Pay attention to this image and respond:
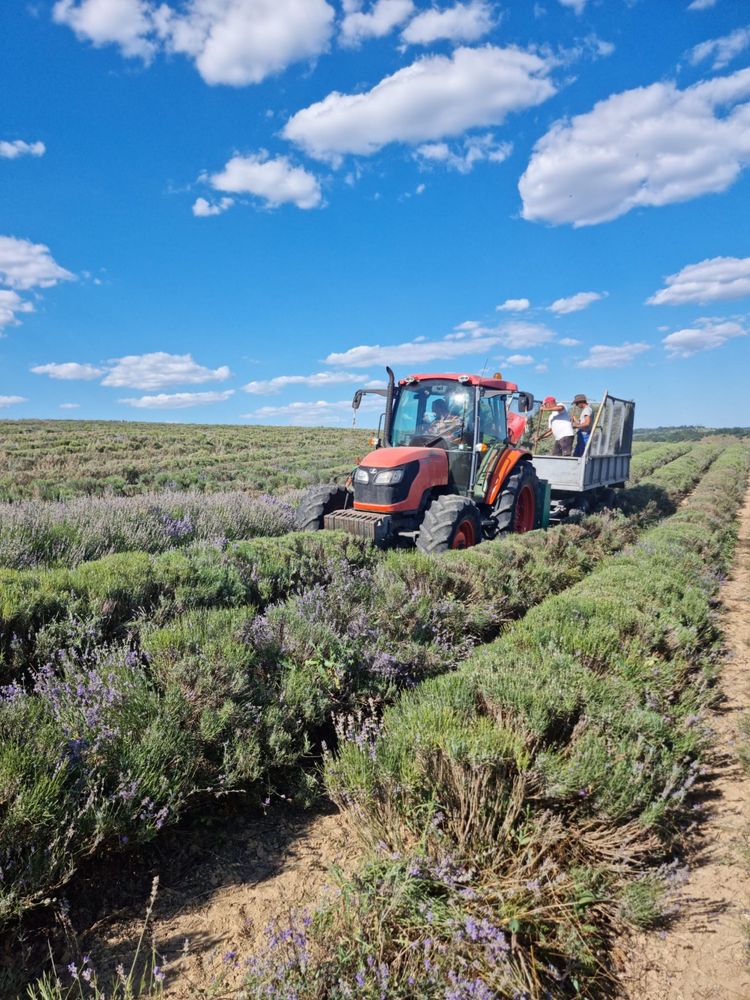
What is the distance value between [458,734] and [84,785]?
6.17ft

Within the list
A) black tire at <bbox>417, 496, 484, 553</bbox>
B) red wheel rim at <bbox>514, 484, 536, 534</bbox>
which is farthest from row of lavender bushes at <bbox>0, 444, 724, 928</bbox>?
red wheel rim at <bbox>514, 484, 536, 534</bbox>

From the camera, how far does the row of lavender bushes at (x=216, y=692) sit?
264cm

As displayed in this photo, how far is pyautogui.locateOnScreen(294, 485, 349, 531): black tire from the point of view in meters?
8.30

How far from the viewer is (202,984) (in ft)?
7.36

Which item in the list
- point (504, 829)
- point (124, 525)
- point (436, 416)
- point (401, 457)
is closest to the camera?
point (504, 829)

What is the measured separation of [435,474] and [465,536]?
3.21 ft

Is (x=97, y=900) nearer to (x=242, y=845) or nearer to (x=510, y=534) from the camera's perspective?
(x=242, y=845)

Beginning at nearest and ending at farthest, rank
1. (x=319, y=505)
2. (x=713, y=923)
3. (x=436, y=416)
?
(x=713, y=923) → (x=319, y=505) → (x=436, y=416)

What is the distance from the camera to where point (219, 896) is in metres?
2.74

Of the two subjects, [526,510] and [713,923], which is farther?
[526,510]

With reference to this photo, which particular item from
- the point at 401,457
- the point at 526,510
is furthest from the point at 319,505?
the point at 526,510

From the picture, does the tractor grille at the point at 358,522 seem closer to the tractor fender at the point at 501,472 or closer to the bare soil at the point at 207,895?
the tractor fender at the point at 501,472

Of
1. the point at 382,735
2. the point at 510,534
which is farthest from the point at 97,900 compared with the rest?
the point at 510,534

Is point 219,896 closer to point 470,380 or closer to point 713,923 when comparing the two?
point 713,923
